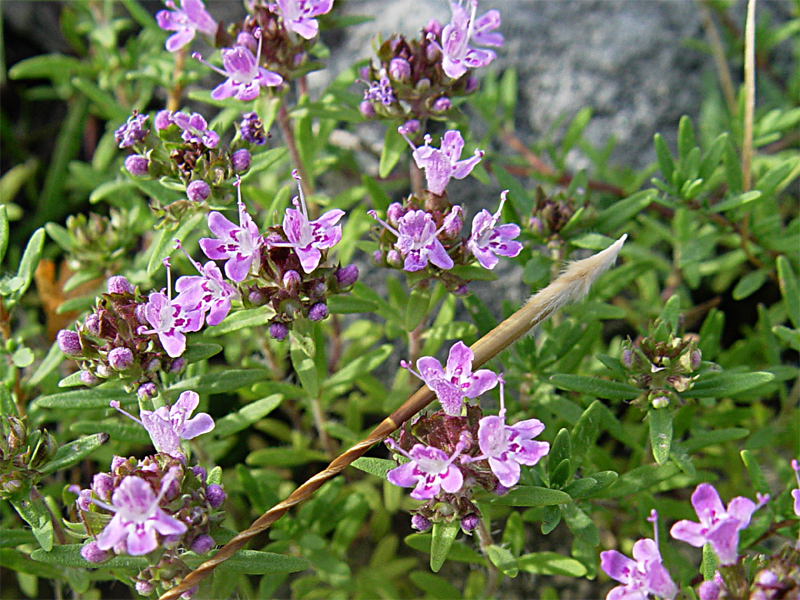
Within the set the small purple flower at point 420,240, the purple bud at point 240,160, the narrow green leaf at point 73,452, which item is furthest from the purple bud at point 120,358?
the small purple flower at point 420,240

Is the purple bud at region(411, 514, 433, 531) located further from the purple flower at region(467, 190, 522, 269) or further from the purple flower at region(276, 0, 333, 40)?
the purple flower at region(276, 0, 333, 40)

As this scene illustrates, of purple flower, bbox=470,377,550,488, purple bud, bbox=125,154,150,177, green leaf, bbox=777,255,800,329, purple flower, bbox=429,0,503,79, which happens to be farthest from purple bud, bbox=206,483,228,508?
green leaf, bbox=777,255,800,329

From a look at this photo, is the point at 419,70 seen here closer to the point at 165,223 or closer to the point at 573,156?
the point at 165,223

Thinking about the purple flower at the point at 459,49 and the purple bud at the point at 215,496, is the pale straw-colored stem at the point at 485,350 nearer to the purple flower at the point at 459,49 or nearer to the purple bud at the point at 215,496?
the purple bud at the point at 215,496

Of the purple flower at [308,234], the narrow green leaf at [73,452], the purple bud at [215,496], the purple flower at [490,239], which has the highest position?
the purple flower at [308,234]

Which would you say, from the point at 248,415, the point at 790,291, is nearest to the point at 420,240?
the point at 248,415

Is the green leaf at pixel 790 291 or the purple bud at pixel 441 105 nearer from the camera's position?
the purple bud at pixel 441 105
